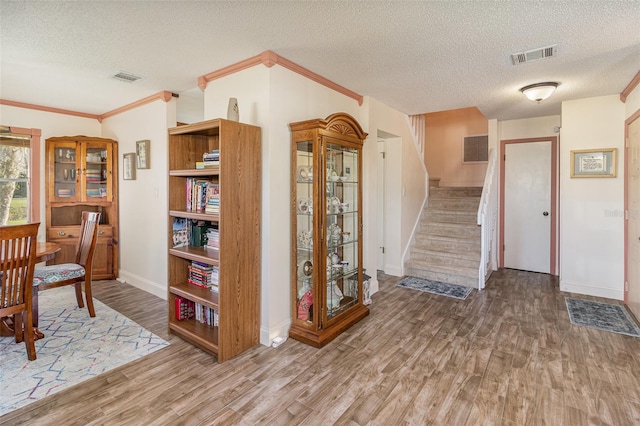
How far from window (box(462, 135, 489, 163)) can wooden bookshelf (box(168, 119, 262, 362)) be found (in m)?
5.05

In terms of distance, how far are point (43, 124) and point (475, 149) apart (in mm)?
7086

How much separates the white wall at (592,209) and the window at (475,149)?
206 cm

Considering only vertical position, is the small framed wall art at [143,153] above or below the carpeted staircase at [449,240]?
above

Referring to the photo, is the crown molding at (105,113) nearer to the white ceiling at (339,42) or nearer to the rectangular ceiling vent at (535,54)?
the white ceiling at (339,42)

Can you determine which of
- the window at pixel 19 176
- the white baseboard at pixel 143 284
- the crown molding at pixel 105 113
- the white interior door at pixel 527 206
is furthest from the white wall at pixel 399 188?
the window at pixel 19 176

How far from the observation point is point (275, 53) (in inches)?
105

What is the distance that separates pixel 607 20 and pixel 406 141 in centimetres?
285

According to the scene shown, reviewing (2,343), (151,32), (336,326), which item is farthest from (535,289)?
(2,343)

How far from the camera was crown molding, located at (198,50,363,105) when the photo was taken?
8.73ft

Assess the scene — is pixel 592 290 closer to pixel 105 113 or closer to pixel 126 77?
pixel 126 77

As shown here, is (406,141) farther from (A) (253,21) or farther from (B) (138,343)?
(B) (138,343)

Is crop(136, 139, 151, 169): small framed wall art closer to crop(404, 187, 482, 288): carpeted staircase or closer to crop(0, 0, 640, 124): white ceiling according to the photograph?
crop(0, 0, 640, 124): white ceiling

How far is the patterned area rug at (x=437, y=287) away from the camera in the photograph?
4070 mm

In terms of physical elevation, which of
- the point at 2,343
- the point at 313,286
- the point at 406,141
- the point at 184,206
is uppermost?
the point at 406,141
